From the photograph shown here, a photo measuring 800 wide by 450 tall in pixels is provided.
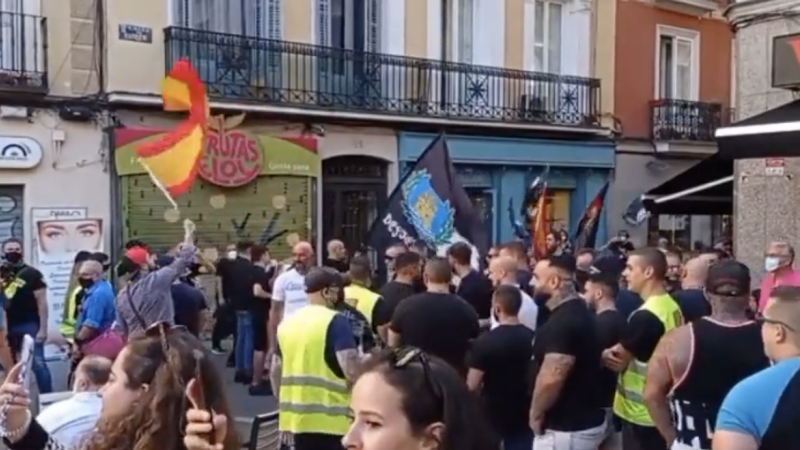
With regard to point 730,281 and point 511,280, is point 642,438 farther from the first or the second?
point 511,280

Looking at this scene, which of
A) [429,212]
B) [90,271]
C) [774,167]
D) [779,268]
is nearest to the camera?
[779,268]

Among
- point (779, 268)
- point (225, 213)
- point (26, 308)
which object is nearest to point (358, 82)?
point (225, 213)

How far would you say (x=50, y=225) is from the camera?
12.8m

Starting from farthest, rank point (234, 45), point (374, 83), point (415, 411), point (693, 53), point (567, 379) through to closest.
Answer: point (693, 53) → point (374, 83) → point (234, 45) → point (567, 379) → point (415, 411)

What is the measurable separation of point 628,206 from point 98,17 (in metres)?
11.8

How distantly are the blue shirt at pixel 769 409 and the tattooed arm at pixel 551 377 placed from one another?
7.32 feet

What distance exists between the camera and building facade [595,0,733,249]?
67.4 feet

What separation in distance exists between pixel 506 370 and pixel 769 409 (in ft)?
8.79

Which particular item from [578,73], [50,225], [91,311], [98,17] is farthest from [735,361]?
[578,73]

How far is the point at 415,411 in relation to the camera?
2.31 meters

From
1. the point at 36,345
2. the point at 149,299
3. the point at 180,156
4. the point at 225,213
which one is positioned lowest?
the point at 36,345

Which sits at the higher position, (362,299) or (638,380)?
(362,299)

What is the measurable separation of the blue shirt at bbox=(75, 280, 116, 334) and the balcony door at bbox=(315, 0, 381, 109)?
314 inches

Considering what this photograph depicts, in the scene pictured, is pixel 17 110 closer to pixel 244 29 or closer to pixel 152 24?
pixel 152 24
